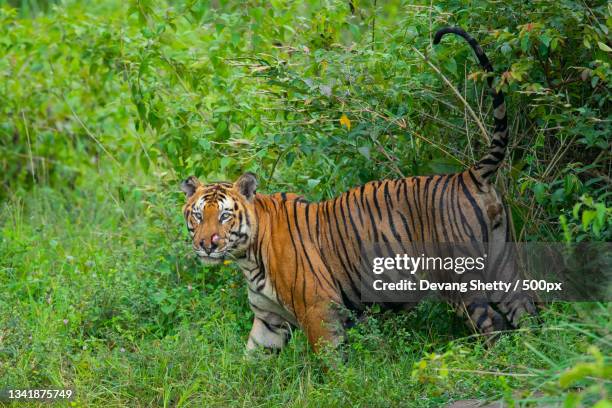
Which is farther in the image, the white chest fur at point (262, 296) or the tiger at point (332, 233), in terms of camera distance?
the white chest fur at point (262, 296)

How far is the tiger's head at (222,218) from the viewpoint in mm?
5328

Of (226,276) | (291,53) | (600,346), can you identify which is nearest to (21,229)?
(226,276)

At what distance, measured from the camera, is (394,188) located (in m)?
5.48

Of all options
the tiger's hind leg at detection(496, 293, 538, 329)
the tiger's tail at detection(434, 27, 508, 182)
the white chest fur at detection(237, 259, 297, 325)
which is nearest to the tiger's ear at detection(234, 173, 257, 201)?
the white chest fur at detection(237, 259, 297, 325)

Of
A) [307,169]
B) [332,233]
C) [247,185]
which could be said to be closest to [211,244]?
[247,185]

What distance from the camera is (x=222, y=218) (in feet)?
17.7

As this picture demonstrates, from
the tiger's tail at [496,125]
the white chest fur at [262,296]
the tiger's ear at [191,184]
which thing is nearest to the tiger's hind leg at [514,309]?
the tiger's tail at [496,125]

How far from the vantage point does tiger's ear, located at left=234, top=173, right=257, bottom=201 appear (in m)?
5.49

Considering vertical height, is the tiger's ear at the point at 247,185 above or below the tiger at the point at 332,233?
above
